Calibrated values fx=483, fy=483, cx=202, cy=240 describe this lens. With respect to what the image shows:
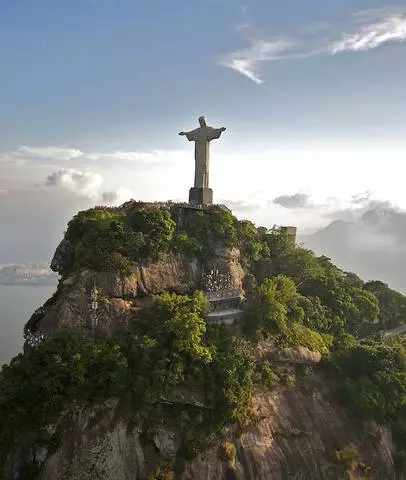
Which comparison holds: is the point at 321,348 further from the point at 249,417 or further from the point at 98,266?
the point at 98,266

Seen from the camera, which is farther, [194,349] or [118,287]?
[118,287]

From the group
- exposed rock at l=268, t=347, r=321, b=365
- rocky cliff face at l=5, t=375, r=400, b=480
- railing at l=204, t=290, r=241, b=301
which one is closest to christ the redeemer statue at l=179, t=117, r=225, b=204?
railing at l=204, t=290, r=241, b=301

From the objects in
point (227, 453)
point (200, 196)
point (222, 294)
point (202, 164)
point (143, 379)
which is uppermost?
point (202, 164)

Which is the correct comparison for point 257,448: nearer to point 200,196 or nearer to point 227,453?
point 227,453

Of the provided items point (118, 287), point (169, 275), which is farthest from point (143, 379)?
point (169, 275)

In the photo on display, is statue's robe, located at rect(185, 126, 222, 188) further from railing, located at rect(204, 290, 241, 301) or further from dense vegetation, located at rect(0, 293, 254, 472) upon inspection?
dense vegetation, located at rect(0, 293, 254, 472)

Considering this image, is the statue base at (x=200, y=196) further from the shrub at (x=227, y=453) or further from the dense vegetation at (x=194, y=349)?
the shrub at (x=227, y=453)

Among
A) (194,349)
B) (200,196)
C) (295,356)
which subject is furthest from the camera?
(200,196)
